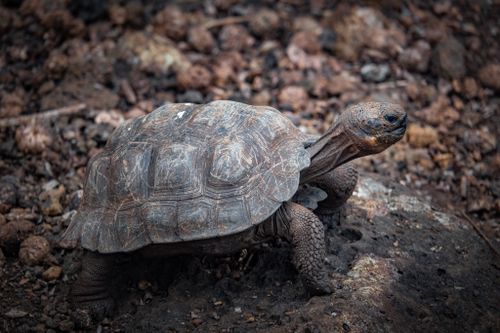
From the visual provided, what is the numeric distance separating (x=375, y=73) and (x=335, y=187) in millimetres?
3420

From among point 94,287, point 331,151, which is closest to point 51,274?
point 94,287

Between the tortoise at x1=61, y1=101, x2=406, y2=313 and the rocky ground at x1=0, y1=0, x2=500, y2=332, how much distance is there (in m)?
0.32

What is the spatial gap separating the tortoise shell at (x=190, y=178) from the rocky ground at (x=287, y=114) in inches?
23.0

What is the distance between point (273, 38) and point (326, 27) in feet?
2.63

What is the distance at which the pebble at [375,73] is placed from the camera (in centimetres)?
690

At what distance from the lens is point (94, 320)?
149 inches

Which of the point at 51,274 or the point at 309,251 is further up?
the point at 309,251

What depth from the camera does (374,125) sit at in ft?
11.5

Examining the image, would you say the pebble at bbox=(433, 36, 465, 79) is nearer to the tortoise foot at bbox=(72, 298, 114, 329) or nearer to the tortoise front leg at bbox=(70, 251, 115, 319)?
the tortoise front leg at bbox=(70, 251, 115, 319)

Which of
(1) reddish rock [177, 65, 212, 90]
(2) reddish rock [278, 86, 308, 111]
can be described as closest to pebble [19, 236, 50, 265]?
(1) reddish rock [177, 65, 212, 90]

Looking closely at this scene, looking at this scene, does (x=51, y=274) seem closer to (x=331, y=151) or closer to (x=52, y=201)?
(x=52, y=201)

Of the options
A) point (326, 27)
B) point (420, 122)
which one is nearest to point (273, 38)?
point (326, 27)

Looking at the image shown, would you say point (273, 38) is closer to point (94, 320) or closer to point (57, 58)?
point (57, 58)

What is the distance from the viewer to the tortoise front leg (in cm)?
381
